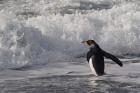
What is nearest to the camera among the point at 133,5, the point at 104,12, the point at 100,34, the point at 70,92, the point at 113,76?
the point at 70,92

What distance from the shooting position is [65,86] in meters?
9.23

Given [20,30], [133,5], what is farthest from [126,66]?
[133,5]

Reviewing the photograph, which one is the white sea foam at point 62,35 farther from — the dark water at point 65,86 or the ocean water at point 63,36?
the dark water at point 65,86

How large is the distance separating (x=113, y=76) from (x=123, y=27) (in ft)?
12.5

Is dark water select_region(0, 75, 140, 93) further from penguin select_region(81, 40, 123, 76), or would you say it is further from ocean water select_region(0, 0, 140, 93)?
penguin select_region(81, 40, 123, 76)

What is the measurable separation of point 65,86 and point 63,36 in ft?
11.5

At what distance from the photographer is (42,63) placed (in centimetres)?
1091

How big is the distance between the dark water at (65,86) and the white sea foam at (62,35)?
1160 mm

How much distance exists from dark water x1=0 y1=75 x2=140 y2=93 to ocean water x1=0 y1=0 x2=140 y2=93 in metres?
0.03

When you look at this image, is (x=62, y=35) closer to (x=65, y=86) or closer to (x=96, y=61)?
(x=96, y=61)

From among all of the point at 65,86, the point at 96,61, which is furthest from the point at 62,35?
the point at 65,86

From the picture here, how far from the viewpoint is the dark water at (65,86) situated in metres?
8.90

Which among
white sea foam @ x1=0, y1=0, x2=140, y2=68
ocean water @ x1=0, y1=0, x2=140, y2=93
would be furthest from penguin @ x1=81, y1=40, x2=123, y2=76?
white sea foam @ x1=0, y1=0, x2=140, y2=68

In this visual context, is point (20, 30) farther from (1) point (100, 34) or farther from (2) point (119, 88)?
(2) point (119, 88)
